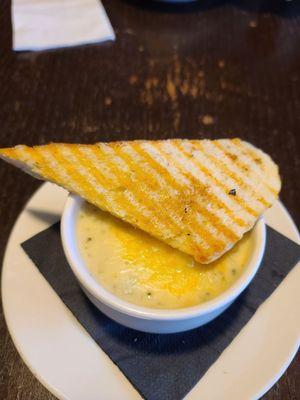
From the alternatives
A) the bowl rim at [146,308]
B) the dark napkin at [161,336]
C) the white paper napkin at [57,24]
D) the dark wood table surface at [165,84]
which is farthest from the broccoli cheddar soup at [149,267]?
the white paper napkin at [57,24]

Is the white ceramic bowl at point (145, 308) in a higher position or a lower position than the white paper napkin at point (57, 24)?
lower

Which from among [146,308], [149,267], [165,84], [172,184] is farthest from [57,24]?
[146,308]

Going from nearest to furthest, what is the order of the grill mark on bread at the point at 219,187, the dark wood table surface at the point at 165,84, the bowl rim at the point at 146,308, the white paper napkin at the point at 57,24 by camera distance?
the bowl rim at the point at 146,308
the grill mark on bread at the point at 219,187
the dark wood table surface at the point at 165,84
the white paper napkin at the point at 57,24

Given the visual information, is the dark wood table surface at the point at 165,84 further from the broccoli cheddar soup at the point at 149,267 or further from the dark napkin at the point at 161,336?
the broccoli cheddar soup at the point at 149,267

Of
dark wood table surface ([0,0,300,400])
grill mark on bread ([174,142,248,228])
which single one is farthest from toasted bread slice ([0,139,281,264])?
dark wood table surface ([0,0,300,400])

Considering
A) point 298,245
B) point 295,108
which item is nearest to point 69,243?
point 298,245

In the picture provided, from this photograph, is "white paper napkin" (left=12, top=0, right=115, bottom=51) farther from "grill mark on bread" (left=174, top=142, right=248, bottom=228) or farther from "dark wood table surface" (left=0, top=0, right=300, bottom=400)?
"grill mark on bread" (left=174, top=142, right=248, bottom=228)
